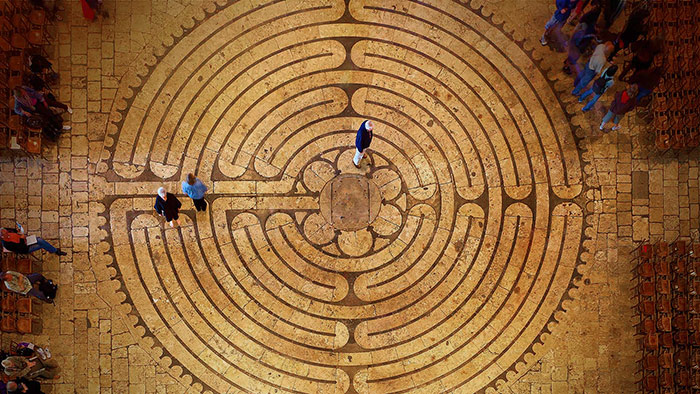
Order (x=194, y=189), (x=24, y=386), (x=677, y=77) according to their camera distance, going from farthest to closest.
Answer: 1. (x=677, y=77)
2. (x=24, y=386)
3. (x=194, y=189)

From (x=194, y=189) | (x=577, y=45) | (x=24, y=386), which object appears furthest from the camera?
(x=577, y=45)

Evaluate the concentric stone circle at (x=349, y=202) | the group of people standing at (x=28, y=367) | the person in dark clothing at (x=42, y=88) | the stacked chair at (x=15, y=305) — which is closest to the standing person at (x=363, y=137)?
the concentric stone circle at (x=349, y=202)

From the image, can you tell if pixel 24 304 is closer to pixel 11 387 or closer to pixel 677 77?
pixel 11 387

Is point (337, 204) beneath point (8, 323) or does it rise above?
above

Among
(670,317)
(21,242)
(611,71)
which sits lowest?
(670,317)

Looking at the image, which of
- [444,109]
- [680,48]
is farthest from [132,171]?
[680,48]

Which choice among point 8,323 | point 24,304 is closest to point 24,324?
point 8,323
